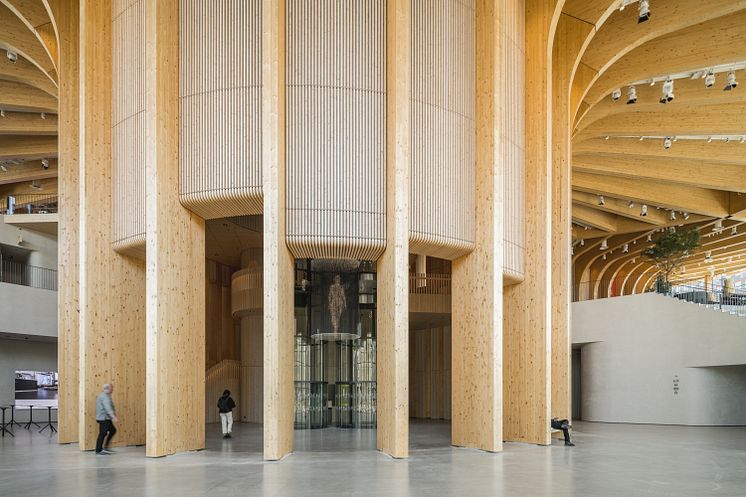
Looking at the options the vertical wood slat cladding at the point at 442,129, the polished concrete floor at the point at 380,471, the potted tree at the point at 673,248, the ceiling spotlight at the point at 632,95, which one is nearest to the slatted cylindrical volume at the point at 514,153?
the vertical wood slat cladding at the point at 442,129

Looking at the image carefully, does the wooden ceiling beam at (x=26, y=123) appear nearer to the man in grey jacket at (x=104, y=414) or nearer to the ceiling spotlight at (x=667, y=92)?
the man in grey jacket at (x=104, y=414)

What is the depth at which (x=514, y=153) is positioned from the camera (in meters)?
17.1

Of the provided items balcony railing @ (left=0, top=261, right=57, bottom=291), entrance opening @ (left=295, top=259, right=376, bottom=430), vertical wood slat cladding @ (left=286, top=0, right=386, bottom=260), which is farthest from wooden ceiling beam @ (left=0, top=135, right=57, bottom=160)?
vertical wood slat cladding @ (left=286, top=0, right=386, bottom=260)

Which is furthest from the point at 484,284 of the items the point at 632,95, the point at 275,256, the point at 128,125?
the point at 632,95

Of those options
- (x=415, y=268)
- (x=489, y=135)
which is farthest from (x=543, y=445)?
(x=415, y=268)

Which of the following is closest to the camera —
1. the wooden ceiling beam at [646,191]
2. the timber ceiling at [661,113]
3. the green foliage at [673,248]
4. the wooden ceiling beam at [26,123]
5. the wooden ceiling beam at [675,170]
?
the timber ceiling at [661,113]

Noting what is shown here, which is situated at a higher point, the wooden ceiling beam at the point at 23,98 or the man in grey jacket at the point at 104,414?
the wooden ceiling beam at the point at 23,98

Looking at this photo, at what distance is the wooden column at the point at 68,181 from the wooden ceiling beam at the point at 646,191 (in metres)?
17.6

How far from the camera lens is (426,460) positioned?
44.1ft

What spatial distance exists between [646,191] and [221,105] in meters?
18.8

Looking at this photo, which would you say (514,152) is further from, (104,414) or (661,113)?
(104,414)

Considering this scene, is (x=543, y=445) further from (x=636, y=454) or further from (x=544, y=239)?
(x=544, y=239)

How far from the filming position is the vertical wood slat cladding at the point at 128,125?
49.4 ft

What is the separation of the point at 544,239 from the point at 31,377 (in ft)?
72.5
